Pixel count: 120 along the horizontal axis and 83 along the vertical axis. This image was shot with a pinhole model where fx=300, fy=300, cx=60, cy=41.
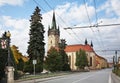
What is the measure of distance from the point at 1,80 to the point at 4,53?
2.94 m

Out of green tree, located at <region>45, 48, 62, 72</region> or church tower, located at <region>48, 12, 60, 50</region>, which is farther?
church tower, located at <region>48, 12, 60, 50</region>

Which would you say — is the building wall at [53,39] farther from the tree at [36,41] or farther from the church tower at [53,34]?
the tree at [36,41]

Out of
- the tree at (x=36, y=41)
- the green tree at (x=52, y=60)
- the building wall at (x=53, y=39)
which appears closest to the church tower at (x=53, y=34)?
the building wall at (x=53, y=39)

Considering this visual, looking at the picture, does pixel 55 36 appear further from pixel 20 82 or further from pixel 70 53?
pixel 20 82

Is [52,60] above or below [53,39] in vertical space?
below

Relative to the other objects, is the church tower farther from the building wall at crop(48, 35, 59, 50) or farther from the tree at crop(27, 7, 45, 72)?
the tree at crop(27, 7, 45, 72)

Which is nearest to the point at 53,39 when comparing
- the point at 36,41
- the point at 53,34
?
the point at 53,34

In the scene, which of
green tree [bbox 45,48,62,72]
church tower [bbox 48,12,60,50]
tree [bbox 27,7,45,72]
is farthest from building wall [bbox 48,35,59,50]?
tree [bbox 27,7,45,72]

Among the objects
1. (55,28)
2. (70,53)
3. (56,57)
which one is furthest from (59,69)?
(70,53)

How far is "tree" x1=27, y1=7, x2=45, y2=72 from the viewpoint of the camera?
6228 centimetres

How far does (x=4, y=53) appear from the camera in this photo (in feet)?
106

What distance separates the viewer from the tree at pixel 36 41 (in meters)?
62.3

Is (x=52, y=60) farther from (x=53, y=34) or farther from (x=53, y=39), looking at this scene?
(x=53, y=39)

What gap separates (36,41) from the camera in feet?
206
